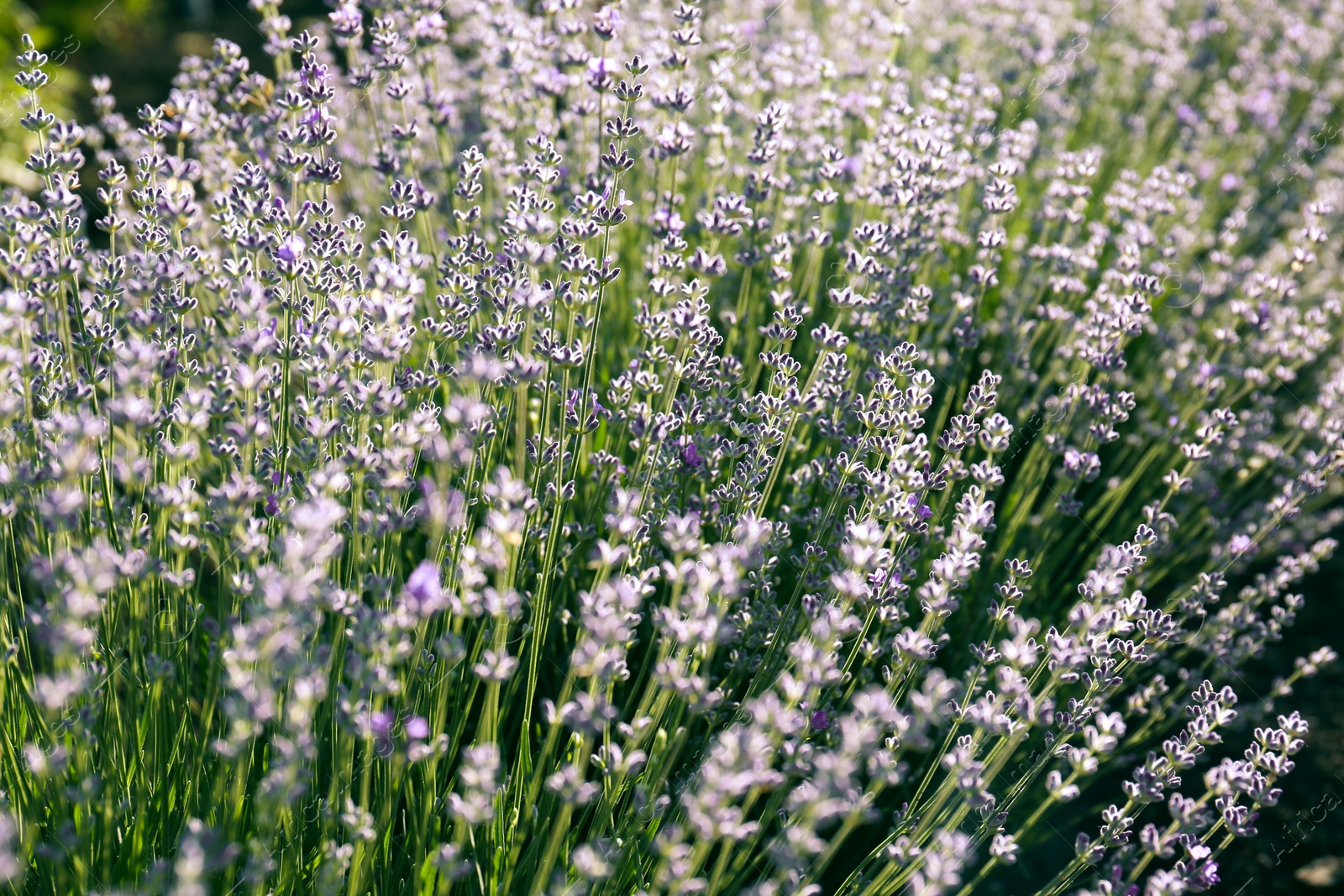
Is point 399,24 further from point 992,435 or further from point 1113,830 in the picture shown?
point 1113,830

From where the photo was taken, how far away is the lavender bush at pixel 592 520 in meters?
1.45

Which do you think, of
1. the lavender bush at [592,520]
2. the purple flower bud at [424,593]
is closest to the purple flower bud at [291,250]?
the lavender bush at [592,520]

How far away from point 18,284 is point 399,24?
7.41 ft

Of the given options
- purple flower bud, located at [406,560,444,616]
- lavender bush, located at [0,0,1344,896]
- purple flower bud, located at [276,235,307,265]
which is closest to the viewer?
purple flower bud, located at [406,560,444,616]

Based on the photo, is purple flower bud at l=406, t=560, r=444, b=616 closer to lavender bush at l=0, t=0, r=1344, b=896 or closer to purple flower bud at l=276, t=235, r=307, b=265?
lavender bush at l=0, t=0, r=1344, b=896

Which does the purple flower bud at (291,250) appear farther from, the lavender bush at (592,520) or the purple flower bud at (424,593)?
the purple flower bud at (424,593)

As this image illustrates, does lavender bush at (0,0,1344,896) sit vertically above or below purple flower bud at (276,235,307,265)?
below

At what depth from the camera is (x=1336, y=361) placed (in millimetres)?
4027

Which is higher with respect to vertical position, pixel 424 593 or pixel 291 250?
pixel 291 250

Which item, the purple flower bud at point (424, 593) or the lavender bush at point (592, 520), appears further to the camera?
the lavender bush at point (592, 520)

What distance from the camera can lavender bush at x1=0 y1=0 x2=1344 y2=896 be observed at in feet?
4.75

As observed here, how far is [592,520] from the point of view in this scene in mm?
2402

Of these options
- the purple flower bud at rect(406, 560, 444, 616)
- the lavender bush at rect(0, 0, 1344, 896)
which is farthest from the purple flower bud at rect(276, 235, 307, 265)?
the purple flower bud at rect(406, 560, 444, 616)

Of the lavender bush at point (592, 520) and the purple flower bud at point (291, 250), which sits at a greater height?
the purple flower bud at point (291, 250)
